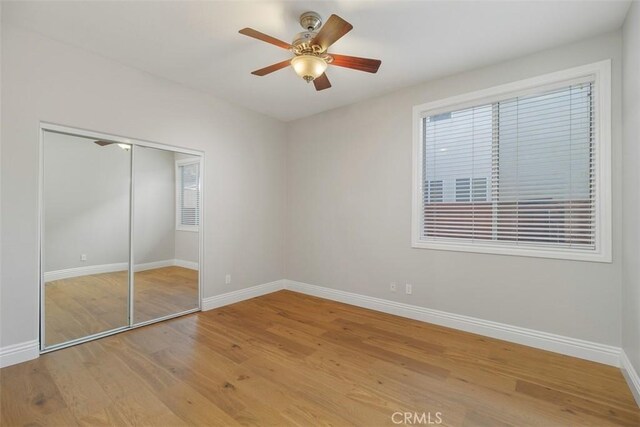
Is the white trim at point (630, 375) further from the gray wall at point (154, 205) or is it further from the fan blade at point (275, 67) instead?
the gray wall at point (154, 205)

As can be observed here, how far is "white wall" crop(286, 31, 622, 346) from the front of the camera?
2.53 m

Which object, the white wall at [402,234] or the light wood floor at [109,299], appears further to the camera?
the light wood floor at [109,299]

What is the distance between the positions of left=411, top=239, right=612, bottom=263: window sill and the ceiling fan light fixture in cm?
221

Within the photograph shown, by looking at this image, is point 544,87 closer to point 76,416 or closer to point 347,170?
point 347,170

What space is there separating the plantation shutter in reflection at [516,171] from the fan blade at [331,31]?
6.18ft

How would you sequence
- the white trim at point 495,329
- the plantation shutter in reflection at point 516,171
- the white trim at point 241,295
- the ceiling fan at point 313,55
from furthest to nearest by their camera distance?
the white trim at point 241,295 < the plantation shutter in reflection at point 516,171 < the white trim at point 495,329 < the ceiling fan at point 313,55

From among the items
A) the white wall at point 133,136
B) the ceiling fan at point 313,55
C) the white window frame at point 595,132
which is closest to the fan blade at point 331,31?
the ceiling fan at point 313,55

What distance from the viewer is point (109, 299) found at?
3.11 meters

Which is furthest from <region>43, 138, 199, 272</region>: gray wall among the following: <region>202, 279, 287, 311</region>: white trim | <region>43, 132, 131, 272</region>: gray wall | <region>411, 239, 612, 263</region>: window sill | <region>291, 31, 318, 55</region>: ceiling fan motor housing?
<region>411, 239, 612, 263</region>: window sill

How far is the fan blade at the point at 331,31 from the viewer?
182 centimetres

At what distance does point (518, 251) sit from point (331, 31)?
8.61ft

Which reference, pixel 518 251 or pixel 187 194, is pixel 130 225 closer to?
pixel 187 194

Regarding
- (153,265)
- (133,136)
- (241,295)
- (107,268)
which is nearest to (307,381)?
(241,295)

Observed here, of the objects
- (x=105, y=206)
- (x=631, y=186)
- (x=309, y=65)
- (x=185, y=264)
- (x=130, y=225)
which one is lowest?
(x=185, y=264)
